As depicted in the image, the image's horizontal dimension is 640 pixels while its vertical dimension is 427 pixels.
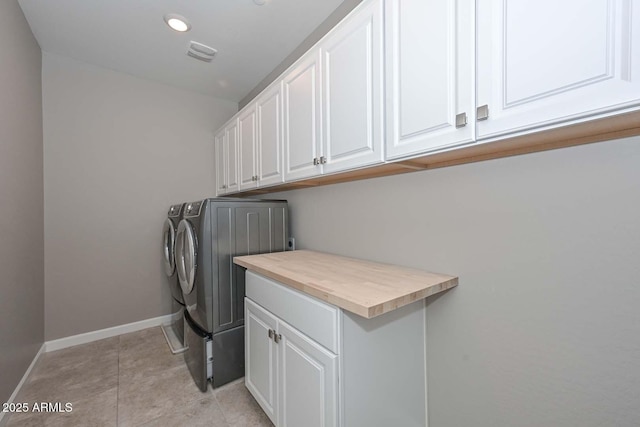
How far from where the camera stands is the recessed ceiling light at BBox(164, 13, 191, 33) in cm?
183

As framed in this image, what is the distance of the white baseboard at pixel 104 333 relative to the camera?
2291mm

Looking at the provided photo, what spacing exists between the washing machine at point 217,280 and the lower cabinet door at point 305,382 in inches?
26.6

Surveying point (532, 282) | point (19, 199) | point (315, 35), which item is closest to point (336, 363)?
point (532, 282)

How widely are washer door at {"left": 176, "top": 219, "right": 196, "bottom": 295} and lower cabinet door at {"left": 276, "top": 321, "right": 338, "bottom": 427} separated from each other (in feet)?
2.88

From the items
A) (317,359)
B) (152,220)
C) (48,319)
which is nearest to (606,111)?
(317,359)

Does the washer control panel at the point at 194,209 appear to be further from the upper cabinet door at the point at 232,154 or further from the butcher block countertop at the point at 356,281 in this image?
the upper cabinet door at the point at 232,154

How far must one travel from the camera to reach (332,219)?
6.12 feet

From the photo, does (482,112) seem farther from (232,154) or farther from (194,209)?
(232,154)

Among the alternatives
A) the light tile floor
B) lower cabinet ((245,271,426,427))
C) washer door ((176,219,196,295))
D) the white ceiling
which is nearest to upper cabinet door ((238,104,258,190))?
the white ceiling

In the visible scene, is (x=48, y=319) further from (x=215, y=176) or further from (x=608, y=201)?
(x=608, y=201)

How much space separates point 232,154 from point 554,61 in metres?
2.46

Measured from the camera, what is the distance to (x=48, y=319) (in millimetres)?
2273

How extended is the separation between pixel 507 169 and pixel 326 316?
3.01ft

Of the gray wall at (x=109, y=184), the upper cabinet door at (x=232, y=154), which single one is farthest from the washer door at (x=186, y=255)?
the gray wall at (x=109, y=184)
